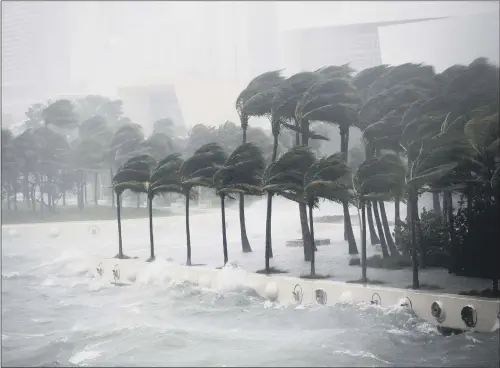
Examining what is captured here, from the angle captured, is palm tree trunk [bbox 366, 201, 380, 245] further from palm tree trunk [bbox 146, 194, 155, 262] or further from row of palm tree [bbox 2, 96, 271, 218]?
palm tree trunk [bbox 146, 194, 155, 262]

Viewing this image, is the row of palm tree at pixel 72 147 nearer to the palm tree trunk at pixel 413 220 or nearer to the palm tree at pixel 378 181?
the palm tree at pixel 378 181

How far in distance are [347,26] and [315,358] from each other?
2226 mm

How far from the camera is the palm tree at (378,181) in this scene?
12.9 ft

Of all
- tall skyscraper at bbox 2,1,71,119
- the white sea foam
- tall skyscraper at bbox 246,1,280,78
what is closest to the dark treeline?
tall skyscraper at bbox 246,1,280,78

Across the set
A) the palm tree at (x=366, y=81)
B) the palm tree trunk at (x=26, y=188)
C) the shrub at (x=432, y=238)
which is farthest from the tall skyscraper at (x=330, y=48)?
the palm tree trunk at (x=26, y=188)

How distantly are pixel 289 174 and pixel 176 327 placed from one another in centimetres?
120

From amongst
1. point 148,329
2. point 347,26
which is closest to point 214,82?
point 347,26

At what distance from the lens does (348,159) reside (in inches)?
154

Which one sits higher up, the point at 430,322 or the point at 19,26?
the point at 19,26

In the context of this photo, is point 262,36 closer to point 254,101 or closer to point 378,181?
point 254,101

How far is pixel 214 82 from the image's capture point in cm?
409

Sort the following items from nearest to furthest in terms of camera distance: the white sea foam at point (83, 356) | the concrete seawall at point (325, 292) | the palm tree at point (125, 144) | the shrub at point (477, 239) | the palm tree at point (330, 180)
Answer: the white sea foam at point (83, 356) < the concrete seawall at point (325, 292) < the palm tree at point (330, 180) < the shrub at point (477, 239) < the palm tree at point (125, 144)

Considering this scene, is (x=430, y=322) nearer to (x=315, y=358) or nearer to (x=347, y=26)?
(x=315, y=358)

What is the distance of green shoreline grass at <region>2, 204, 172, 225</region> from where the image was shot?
162 inches
